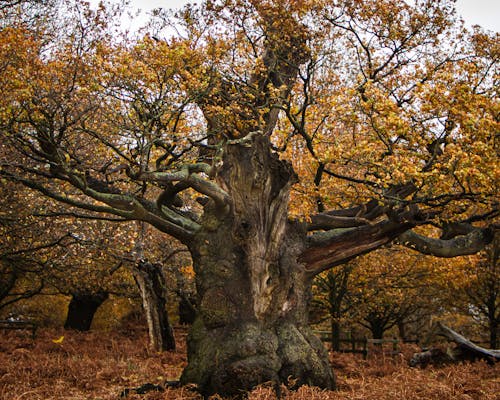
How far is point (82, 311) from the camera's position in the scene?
2517cm

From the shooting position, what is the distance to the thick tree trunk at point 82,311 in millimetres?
24892

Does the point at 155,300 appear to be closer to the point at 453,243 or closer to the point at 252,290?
the point at 252,290

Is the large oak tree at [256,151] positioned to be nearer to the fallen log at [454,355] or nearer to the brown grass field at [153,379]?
the brown grass field at [153,379]

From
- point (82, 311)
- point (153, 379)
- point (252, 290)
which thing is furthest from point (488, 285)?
point (82, 311)

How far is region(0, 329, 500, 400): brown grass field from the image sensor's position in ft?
27.2

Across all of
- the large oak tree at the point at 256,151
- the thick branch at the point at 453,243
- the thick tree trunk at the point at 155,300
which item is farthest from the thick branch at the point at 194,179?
the thick tree trunk at the point at 155,300

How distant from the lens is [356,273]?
2114 cm

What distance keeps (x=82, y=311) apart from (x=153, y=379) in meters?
15.6

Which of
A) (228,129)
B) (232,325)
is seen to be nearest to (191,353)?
(232,325)

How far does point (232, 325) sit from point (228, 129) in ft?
17.5

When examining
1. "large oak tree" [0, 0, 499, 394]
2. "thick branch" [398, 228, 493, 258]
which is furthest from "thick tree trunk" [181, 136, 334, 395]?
"thick branch" [398, 228, 493, 258]

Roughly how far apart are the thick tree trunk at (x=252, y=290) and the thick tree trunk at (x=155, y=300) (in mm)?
6261

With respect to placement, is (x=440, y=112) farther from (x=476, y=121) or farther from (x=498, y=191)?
(x=498, y=191)

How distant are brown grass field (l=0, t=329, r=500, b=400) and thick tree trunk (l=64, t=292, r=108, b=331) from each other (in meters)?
8.91
